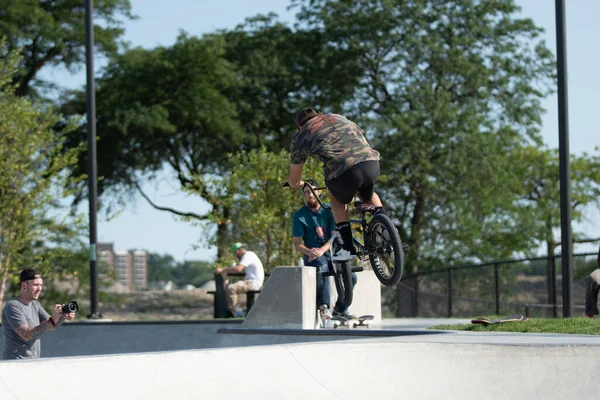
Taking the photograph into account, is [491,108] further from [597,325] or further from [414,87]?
[597,325]

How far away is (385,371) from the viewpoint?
7.03m

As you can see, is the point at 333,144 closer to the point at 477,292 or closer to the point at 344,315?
the point at 344,315

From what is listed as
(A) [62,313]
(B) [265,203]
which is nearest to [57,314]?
(A) [62,313]

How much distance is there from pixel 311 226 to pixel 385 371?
457 centimetres

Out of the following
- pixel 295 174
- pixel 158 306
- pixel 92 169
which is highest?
pixel 92 169

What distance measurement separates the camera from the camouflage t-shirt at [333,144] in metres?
8.25

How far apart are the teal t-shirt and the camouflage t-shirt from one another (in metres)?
3.02

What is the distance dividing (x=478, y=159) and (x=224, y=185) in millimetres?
14933

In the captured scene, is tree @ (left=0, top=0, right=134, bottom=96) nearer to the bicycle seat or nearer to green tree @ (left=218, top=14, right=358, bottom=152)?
green tree @ (left=218, top=14, right=358, bottom=152)

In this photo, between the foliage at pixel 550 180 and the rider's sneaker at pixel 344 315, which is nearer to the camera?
the rider's sneaker at pixel 344 315

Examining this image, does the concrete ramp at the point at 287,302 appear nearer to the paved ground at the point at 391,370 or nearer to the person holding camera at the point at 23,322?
the person holding camera at the point at 23,322

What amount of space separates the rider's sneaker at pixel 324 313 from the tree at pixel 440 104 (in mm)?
24771

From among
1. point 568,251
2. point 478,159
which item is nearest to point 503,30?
point 478,159

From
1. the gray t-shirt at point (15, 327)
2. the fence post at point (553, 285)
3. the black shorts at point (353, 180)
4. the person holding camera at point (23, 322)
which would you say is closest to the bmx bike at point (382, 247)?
the black shorts at point (353, 180)
